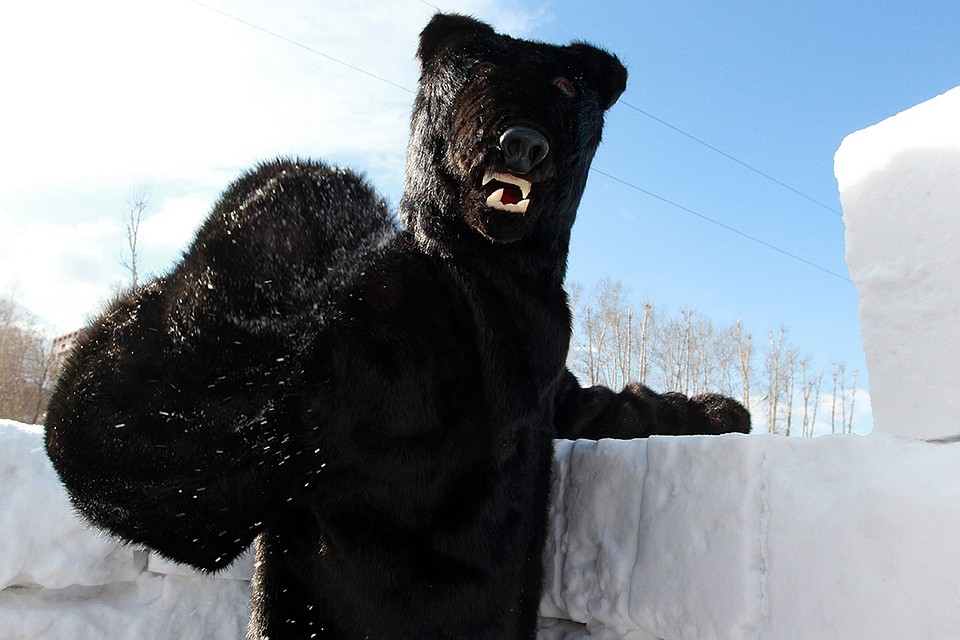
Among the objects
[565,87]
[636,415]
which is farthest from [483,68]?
[636,415]

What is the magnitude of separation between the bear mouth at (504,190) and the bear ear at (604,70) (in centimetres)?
47

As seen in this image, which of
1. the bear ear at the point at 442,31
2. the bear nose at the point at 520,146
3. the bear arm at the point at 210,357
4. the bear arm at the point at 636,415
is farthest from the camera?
the bear arm at the point at 636,415

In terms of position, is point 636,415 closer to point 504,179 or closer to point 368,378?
point 504,179

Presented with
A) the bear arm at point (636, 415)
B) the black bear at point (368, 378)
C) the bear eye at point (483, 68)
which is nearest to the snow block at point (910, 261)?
the black bear at point (368, 378)

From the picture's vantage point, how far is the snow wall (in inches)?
36.4

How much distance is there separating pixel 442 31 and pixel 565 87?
1.13ft

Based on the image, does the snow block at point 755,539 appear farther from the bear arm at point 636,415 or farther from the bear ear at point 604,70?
the bear ear at point 604,70

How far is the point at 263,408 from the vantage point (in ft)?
3.06

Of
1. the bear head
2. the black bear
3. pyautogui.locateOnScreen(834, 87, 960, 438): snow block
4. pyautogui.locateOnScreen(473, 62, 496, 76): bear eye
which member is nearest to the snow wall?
pyautogui.locateOnScreen(834, 87, 960, 438): snow block

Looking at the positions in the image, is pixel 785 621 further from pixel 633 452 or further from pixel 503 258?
pixel 503 258

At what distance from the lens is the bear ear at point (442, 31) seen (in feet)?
4.73

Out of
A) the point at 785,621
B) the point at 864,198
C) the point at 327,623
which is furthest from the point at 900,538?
the point at 327,623

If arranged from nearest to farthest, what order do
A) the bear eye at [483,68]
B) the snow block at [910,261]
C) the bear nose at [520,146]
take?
the snow block at [910,261] → the bear nose at [520,146] → the bear eye at [483,68]

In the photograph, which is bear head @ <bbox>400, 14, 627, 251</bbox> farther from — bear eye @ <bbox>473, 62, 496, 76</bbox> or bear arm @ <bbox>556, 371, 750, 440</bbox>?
bear arm @ <bbox>556, 371, 750, 440</bbox>
